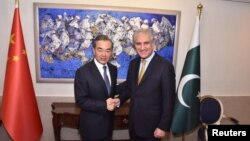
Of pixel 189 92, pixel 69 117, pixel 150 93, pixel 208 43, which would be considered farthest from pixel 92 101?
pixel 208 43

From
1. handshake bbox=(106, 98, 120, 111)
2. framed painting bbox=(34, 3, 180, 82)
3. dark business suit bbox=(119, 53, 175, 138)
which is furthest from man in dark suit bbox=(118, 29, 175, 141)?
framed painting bbox=(34, 3, 180, 82)

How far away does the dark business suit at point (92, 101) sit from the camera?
194cm

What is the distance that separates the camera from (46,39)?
9.43 ft

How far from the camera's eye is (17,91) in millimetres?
2486

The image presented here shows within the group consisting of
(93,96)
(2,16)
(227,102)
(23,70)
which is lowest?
(227,102)

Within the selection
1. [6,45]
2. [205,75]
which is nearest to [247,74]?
[205,75]

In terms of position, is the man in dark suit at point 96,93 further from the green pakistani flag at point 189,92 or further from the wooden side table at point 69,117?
the green pakistani flag at point 189,92

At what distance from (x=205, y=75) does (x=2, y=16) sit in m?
2.56

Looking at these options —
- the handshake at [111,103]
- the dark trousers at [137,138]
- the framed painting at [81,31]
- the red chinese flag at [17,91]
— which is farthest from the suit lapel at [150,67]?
the red chinese flag at [17,91]

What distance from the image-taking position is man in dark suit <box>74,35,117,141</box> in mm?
1927

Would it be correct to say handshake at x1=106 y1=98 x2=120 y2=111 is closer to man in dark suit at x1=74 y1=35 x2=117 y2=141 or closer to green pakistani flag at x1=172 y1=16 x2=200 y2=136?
man in dark suit at x1=74 y1=35 x2=117 y2=141

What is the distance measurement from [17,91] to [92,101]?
3.27 ft

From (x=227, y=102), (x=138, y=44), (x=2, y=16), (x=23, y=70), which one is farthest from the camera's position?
(x=227, y=102)

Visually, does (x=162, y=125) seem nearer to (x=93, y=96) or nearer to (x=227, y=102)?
(x=93, y=96)
